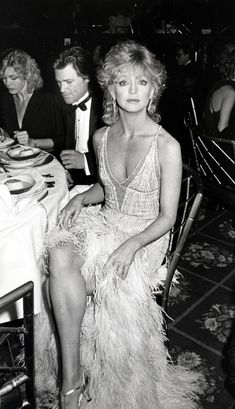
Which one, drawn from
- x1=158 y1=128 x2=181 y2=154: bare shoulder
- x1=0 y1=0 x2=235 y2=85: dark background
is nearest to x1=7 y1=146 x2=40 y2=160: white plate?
x1=158 y1=128 x2=181 y2=154: bare shoulder

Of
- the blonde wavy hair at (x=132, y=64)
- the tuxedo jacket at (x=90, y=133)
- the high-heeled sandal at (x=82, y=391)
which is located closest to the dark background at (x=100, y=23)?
the tuxedo jacket at (x=90, y=133)

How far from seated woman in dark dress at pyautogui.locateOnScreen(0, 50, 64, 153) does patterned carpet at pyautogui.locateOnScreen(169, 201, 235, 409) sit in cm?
155

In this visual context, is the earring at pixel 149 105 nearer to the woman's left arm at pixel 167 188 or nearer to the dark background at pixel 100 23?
the woman's left arm at pixel 167 188

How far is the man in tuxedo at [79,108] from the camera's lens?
8.86ft

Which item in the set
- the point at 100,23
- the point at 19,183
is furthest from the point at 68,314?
the point at 100,23

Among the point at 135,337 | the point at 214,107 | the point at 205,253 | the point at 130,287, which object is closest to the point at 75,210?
the point at 130,287

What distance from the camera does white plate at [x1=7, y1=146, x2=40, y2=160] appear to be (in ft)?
7.40

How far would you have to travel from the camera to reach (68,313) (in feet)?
5.20

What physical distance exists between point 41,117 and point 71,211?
1.68 meters

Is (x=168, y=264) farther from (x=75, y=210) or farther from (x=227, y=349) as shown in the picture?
(x=227, y=349)

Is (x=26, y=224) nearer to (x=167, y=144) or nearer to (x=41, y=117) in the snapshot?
(x=167, y=144)

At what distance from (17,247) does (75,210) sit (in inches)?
15.9

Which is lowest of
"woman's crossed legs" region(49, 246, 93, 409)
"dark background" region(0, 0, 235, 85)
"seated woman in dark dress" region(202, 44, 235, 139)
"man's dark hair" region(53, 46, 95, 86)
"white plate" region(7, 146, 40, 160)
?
"woman's crossed legs" region(49, 246, 93, 409)

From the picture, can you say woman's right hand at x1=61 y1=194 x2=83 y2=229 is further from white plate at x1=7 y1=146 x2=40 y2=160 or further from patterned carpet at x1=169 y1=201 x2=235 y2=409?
patterned carpet at x1=169 y1=201 x2=235 y2=409
